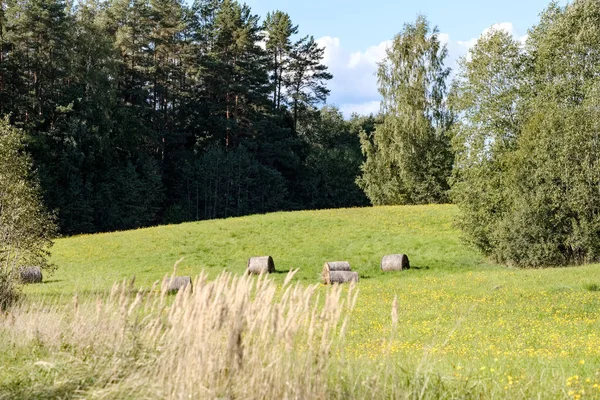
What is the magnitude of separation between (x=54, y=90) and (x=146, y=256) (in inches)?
1097

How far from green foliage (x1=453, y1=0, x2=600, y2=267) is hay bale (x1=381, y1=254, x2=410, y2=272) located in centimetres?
459

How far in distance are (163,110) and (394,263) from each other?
141 feet

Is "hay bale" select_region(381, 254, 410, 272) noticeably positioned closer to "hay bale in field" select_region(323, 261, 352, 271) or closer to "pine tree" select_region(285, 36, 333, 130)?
"hay bale in field" select_region(323, 261, 352, 271)

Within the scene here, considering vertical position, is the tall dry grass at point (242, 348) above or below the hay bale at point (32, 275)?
above

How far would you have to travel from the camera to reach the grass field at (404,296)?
6867 millimetres

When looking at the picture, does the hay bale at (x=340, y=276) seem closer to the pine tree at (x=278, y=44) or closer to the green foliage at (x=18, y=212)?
the green foliage at (x=18, y=212)

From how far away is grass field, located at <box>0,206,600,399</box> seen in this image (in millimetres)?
6867

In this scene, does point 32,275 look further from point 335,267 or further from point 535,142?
point 535,142

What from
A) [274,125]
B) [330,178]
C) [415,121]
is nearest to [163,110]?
[274,125]

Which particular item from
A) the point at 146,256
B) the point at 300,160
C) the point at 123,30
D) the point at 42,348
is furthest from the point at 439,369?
the point at 300,160

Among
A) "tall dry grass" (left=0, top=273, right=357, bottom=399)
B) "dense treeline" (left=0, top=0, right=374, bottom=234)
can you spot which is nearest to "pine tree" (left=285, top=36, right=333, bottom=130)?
"dense treeline" (left=0, top=0, right=374, bottom=234)

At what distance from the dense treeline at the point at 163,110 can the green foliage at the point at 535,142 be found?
32.4 metres

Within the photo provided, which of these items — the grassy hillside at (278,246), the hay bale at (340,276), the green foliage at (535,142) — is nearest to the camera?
the hay bale at (340,276)

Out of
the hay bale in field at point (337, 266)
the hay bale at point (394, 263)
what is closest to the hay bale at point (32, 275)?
the hay bale in field at point (337, 266)
